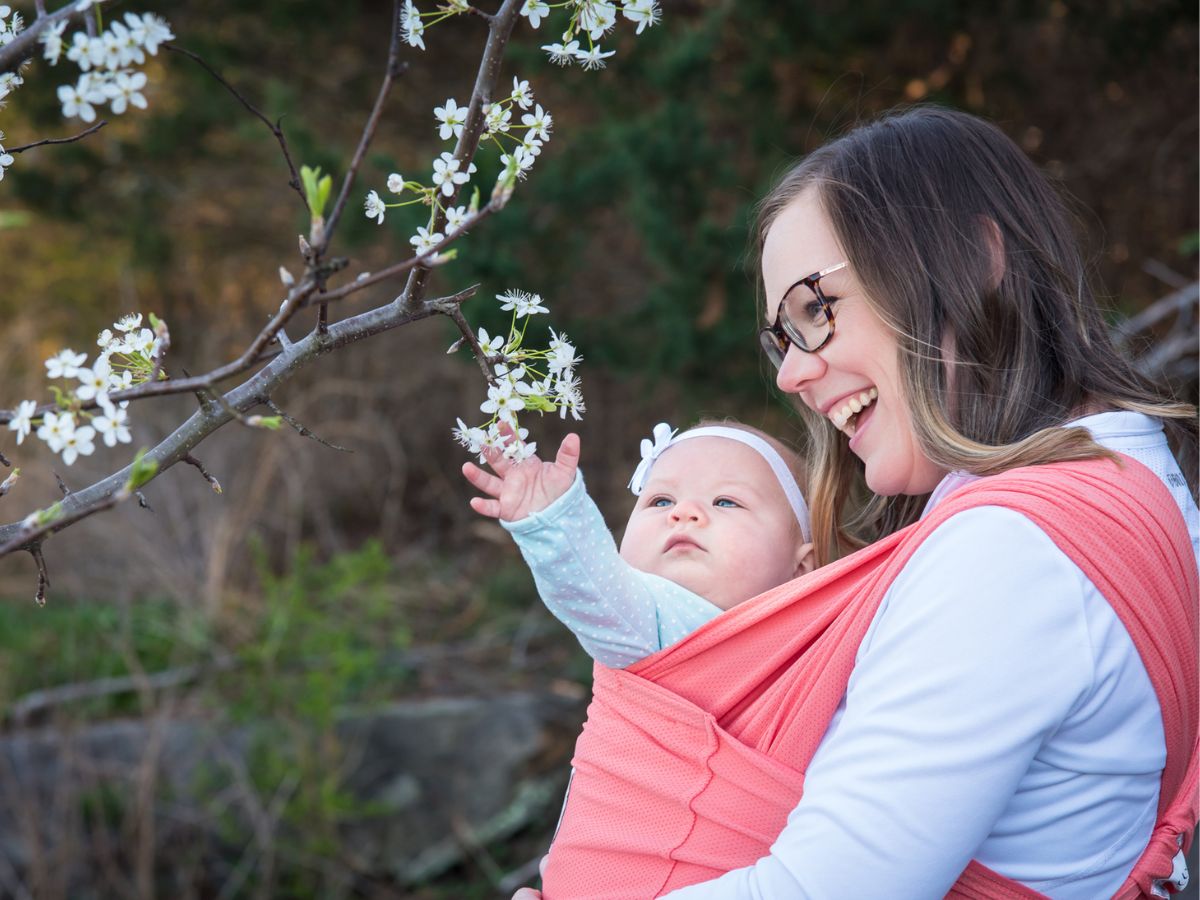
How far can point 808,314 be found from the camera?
58.9 inches

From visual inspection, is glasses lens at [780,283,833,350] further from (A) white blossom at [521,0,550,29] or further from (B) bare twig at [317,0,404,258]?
(B) bare twig at [317,0,404,258]

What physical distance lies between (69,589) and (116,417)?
5112 millimetres

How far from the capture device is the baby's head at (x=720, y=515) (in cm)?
189

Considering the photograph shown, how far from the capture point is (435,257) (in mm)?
1029

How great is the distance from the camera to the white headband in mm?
2008

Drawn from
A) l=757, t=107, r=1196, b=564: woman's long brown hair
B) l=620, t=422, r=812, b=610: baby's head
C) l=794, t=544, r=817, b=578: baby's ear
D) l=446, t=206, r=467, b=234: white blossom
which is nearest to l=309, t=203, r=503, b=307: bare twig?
l=446, t=206, r=467, b=234: white blossom

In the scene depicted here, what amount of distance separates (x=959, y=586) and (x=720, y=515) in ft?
2.65

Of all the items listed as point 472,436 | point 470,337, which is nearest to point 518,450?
point 472,436

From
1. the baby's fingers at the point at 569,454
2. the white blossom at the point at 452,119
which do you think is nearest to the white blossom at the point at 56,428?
the white blossom at the point at 452,119

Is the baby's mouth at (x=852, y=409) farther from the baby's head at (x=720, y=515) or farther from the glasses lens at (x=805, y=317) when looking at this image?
the baby's head at (x=720, y=515)

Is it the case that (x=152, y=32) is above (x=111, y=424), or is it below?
above

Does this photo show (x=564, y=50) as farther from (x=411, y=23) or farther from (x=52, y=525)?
(x=52, y=525)

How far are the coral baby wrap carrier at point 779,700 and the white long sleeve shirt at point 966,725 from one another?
0.04 metres

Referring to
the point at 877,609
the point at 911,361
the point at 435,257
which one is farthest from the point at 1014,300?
the point at 435,257
